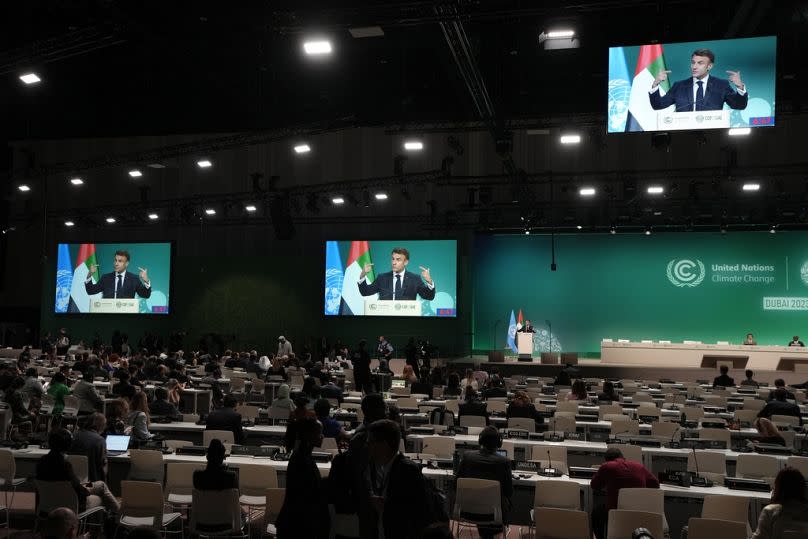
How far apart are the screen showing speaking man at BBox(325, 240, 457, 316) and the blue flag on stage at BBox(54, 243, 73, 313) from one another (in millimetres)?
9406

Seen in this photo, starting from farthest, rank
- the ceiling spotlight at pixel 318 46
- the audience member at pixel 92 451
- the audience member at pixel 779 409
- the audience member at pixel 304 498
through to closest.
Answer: the audience member at pixel 779 409 < the ceiling spotlight at pixel 318 46 < the audience member at pixel 92 451 < the audience member at pixel 304 498

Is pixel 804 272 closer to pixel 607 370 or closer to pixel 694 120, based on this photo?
pixel 607 370

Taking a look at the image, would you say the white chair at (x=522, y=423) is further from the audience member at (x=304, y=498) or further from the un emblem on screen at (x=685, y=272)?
the un emblem on screen at (x=685, y=272)

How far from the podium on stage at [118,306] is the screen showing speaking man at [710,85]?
2019 cm

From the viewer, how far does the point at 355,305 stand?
2509cm

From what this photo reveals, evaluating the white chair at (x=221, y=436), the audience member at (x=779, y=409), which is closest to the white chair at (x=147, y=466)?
the white chair at (x=221, y=436)

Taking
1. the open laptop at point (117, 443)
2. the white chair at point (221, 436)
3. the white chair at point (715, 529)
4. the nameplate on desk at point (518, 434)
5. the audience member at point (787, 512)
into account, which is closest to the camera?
the audience member at point (787, 512)

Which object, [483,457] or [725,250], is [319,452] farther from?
[725,250]

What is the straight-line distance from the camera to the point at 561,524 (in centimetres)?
550

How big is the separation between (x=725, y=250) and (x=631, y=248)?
3.02 metres

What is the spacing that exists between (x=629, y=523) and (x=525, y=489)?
84.6 inches

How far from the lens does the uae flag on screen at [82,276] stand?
2678cm

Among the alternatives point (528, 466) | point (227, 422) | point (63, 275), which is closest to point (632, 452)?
point (528, 466)

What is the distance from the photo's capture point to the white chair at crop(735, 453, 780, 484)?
766cm
